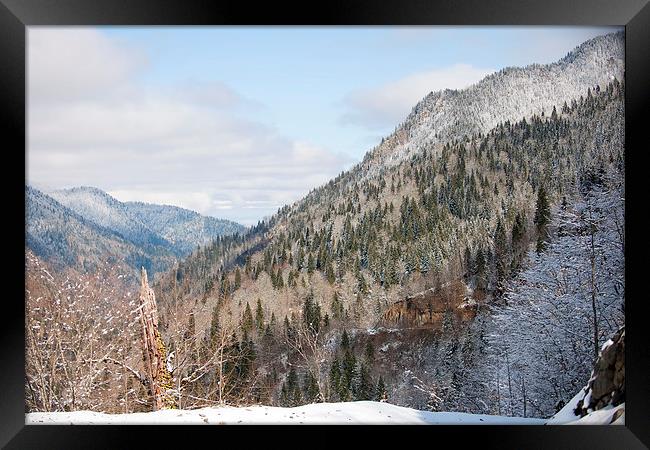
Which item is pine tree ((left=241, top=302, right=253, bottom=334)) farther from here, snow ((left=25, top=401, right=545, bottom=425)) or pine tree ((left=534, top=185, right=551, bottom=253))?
snow ((left=25, top=401, right=545, bottom=425))

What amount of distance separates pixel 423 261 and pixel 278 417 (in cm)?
1909

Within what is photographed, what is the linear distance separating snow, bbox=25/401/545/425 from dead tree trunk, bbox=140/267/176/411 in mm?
1185

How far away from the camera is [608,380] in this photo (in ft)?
11.9

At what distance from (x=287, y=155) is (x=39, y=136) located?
3.27 m

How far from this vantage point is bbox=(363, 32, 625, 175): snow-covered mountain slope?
15.4ft

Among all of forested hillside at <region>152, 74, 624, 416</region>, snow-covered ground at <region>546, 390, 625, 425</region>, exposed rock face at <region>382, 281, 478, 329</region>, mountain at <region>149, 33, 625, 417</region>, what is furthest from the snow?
exposed rock face at <region>382, 281, 478, 329</region>

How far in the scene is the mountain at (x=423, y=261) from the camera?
7.84 m

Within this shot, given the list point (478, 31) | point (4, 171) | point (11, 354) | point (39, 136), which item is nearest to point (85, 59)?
point (39, 136)

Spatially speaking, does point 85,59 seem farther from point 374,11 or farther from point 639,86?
point 639,86

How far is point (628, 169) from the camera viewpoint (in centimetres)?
356

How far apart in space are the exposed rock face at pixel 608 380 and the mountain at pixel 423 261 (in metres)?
0.77

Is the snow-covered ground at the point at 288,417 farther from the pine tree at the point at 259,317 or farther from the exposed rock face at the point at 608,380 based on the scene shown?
the pine tree at the point at 259,317

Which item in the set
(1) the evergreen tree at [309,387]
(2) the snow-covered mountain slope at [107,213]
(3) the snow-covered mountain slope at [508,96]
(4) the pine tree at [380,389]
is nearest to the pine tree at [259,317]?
(1) the evergreen tree at [309,387]

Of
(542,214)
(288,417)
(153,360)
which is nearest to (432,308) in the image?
(542,214)
